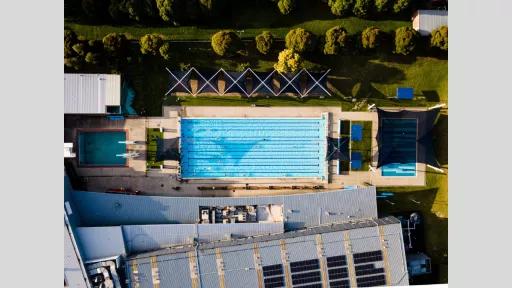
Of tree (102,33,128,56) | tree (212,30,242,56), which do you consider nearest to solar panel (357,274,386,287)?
tree (212,30,242,56)

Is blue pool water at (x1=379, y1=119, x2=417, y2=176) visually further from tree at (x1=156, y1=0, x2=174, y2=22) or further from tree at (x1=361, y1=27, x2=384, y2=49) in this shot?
tree at (x1=156, y1=0, x2=174, y2=22)

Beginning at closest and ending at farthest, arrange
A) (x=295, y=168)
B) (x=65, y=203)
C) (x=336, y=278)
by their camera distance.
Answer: (x=65, y=203), (x=336, y=278), (x=295, y=168)

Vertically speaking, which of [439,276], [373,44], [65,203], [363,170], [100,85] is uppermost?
[373,44]

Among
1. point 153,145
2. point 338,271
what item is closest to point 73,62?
point 153,145

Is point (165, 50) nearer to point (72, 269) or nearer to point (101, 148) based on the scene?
point (101, 148)

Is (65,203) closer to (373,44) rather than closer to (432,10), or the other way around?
(373,44)

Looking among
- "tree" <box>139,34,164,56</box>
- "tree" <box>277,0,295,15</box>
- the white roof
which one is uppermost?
"tree" <box>277,0,295,15</box>

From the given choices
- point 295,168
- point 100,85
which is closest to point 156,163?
point 100,85
